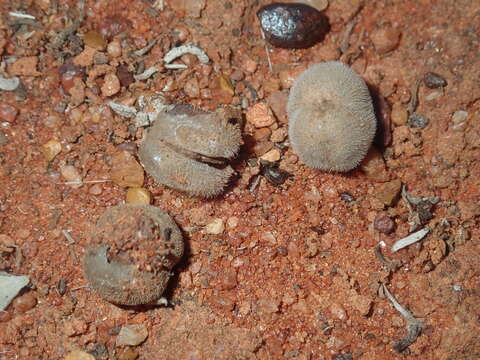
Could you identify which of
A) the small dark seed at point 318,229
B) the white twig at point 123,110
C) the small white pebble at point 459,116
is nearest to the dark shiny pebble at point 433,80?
the small white pebble at point 459,116

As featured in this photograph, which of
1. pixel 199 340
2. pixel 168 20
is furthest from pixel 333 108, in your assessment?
pixel 199 340

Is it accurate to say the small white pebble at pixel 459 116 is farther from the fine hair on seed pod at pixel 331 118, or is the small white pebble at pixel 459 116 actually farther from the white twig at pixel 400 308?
the white twig at pixel 400 308

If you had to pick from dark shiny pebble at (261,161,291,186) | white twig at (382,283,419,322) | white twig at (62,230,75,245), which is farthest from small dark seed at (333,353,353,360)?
white twig at (62,230,75,245)

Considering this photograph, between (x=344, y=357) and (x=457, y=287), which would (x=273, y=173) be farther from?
(x=457, y=287)

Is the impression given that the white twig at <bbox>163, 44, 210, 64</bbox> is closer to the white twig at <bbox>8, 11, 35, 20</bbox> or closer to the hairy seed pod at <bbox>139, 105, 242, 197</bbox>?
the hairy seed pod at <bbox>139, 105, 242, 197</bbox>

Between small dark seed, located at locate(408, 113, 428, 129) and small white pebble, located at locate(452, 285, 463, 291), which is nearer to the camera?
small white pebble, located at locate(452, 285, 463, 291)

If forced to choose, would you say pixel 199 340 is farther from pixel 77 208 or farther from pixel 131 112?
pixel 131 112
